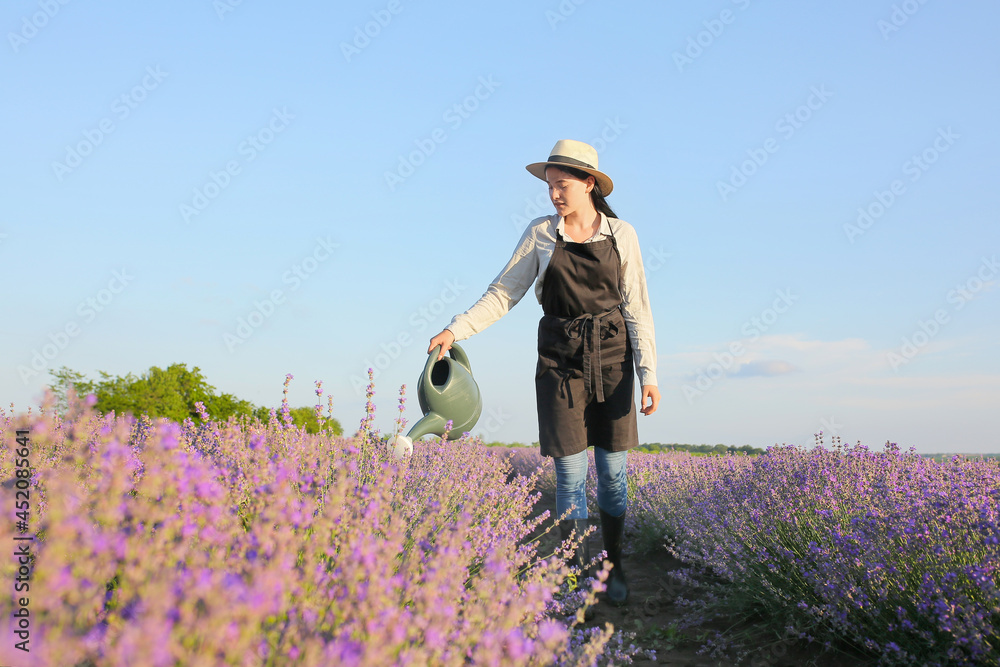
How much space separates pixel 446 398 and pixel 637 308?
1576mm

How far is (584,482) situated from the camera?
3.17m

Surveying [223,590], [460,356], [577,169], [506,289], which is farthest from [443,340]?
[223,590]

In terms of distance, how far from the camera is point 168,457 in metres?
1.15

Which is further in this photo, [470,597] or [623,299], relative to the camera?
[623,299]

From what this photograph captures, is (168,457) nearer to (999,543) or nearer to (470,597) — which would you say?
(470,597)

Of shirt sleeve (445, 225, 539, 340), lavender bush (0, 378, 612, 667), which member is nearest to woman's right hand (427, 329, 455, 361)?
shirt sleeve (445, 225, 539, 340)

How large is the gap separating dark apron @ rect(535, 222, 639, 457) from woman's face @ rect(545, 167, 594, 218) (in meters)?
0.15

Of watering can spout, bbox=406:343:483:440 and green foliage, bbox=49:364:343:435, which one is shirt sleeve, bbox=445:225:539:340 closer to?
watering can spout, bbox=406:343:483:440

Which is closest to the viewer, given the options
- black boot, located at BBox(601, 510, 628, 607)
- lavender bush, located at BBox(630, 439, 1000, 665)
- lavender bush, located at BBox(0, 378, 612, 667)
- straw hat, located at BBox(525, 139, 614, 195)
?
lavender bush, located at BBox(0, 378, 612, 667)

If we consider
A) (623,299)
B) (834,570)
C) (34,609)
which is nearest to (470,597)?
(34,609)

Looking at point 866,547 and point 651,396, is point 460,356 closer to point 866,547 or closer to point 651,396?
point 651,396

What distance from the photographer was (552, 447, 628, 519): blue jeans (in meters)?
3.09

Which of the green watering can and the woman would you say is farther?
the green watering can

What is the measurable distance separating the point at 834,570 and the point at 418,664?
1.72m
